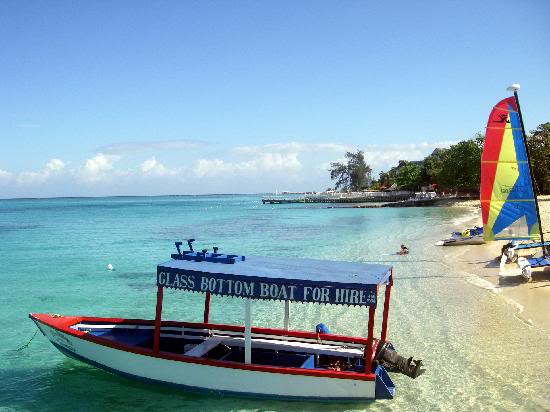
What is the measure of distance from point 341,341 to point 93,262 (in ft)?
74.9

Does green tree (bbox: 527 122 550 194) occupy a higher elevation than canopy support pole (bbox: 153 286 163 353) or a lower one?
higher

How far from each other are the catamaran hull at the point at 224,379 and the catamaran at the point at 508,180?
12608mm

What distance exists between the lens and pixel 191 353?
33.3 ft

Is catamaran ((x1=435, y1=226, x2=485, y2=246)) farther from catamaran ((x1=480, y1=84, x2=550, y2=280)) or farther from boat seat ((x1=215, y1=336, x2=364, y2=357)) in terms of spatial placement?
boat seat ((x1=215, y1=336, x2=364, y2=357))

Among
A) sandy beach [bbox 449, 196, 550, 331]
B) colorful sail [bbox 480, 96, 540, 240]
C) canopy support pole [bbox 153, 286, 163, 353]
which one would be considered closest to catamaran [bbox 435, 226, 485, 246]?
sandy beach [bbox 449, 196, 550, 331]

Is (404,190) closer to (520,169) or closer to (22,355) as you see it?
(520,169)

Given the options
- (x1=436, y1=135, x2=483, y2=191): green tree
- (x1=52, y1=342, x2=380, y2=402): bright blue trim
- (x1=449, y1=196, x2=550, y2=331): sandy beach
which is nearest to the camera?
(x1=52, y1=342, x2=380, y2=402): bright blue trim

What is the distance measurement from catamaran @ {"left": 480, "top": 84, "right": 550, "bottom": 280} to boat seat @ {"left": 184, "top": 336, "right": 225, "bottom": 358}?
13.2m

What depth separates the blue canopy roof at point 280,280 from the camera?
343 inches

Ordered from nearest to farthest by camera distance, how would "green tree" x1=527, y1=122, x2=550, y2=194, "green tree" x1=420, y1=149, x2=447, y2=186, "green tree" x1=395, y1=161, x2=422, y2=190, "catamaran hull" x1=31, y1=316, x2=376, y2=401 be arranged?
"catamaran hull" x1=31, y1=316, x2=376, y2=401 → "green tree" x1=527, y1=122, x2=550, y2=194 → "green tree" x1=420, y1=149, x2=447, y2=186 → "green tree" x1=395, y1=161, x2=422, y2=190

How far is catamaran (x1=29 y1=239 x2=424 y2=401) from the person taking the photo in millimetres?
8922

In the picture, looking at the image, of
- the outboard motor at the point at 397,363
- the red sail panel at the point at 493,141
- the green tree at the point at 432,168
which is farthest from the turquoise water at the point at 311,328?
the green tree at the point at 432,168

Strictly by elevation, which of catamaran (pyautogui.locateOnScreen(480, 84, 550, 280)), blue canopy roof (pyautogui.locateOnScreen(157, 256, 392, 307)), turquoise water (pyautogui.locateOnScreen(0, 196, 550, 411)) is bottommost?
turquoise water (pyautogui.locateOnScreen(0, 196, 550, 411))

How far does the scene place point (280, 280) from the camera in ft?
29.0
